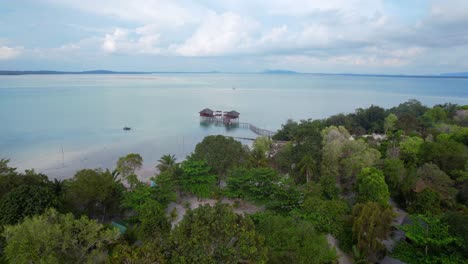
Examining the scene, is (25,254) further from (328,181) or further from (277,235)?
(328,181)

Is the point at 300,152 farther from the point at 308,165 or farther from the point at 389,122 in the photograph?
the point at 389,122

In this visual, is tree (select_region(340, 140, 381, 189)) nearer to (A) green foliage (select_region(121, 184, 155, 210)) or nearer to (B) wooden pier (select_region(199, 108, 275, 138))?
(A) green foliage (select_region(121, 184, 155, 210))

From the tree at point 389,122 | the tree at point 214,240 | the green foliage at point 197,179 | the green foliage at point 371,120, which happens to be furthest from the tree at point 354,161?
the green foliage at point 371,120

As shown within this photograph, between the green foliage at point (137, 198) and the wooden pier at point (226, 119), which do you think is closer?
the green foliage at point (137, 198)

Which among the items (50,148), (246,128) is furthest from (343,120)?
(50,148)

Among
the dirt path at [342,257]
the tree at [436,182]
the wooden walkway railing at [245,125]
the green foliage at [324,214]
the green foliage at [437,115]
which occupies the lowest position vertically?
the dirt path at [342,257]

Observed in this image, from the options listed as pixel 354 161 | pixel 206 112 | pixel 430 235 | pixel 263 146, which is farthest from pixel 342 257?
pixel 206 112

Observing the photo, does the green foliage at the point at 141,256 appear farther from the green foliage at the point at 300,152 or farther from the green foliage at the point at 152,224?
the green foliage at the point at 300,152
